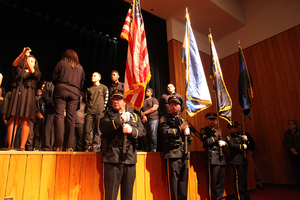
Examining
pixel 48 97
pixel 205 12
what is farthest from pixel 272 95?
pixel 48 97

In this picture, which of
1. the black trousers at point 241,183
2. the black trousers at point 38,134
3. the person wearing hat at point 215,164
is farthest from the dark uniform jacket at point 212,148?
the black trousers at point 38,134

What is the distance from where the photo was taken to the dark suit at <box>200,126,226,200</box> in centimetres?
343

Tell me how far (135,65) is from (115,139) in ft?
3.37

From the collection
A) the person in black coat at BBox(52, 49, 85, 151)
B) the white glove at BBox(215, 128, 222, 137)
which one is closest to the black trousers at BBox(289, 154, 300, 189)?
the white glove at BBox(215, 128, 222, 137)

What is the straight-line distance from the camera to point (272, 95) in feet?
19.7

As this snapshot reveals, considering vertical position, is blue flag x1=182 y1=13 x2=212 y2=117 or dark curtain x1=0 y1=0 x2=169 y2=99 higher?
dark curtain x1=0 y1=0 x2=169 y2=99

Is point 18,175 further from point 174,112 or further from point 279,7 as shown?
point 279,7

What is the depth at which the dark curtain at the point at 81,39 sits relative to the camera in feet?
17.7

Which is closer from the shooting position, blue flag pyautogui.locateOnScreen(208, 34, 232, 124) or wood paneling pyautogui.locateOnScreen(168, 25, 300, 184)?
blue flag pyautogui.locateOnScreen(208, 34, 232, 124)

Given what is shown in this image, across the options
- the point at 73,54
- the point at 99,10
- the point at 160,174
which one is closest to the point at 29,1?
the point at 99,10

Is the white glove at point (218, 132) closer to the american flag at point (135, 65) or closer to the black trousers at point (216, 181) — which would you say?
the black trousers at point (216, 181)

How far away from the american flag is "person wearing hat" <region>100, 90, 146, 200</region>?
0.37 meters

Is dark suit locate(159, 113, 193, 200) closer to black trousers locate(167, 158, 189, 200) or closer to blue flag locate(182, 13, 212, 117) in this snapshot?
black trousers locate(167, 158, 189, 200)

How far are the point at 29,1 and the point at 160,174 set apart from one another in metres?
5.47
